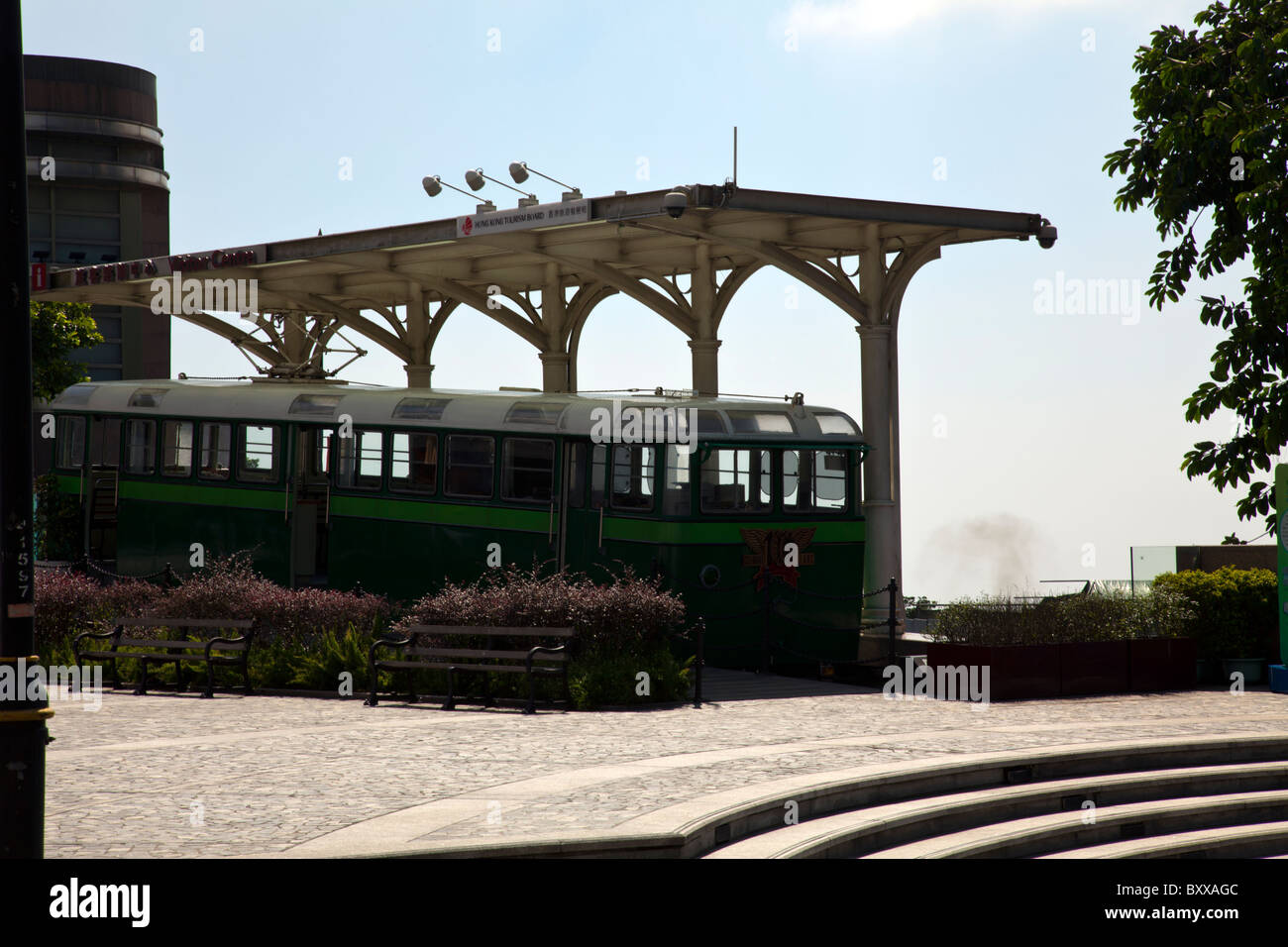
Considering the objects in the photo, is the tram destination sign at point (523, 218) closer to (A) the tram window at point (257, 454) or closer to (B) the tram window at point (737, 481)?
(A) the tram window at point (257, 454)

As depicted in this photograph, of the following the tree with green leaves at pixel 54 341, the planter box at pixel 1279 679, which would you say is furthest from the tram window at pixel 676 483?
the tree with green leaves at pixel 54 341

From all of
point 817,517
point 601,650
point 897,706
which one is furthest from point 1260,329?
point 601,650

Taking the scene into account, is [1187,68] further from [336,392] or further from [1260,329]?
[336,392]

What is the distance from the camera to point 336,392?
21547mm

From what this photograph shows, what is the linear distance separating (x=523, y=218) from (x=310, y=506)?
18.1 ft

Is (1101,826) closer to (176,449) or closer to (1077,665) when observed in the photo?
(1077,665)

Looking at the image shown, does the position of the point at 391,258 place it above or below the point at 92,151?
below

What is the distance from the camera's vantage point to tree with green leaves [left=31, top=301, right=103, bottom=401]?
33.4m

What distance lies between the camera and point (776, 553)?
18.2m

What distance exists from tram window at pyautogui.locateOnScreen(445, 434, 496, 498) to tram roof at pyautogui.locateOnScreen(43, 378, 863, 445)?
20 centimetres

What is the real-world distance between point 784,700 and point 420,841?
318 inches

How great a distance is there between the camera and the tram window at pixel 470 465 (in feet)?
63.6
